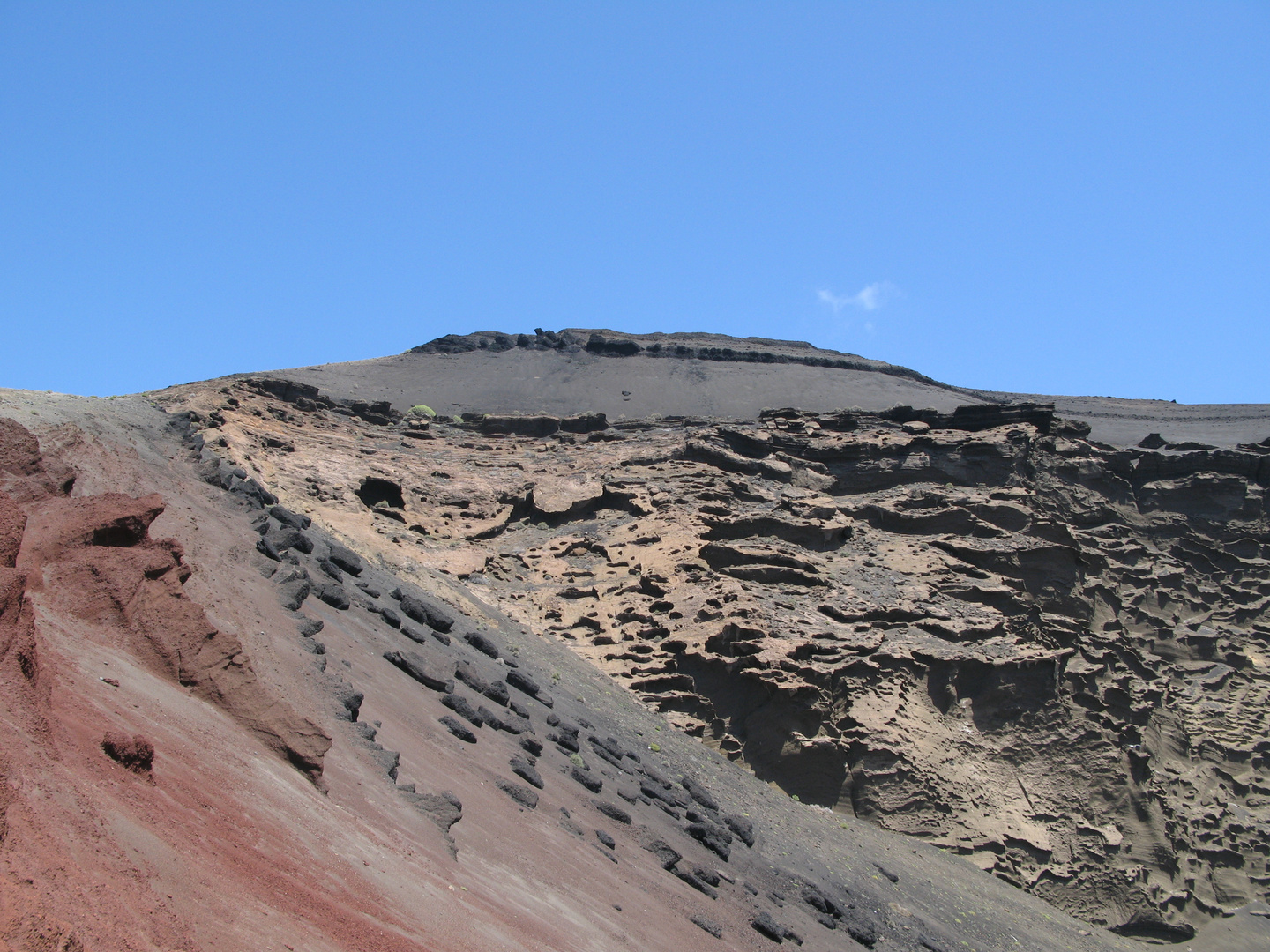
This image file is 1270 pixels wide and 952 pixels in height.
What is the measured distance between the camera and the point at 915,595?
72.0 ft

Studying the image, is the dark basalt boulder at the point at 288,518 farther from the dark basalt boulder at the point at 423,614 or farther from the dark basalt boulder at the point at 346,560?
the dark basalt boulder at the point at 423,614

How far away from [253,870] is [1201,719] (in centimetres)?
2746

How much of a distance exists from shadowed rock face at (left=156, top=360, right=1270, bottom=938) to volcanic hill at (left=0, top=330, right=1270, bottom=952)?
0.10 meters


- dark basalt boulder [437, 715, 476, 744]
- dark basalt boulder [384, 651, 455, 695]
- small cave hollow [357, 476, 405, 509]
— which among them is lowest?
dark basalt boulder [437, 715, 476, 744]

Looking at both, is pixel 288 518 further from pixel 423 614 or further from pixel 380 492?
pixel 380 492

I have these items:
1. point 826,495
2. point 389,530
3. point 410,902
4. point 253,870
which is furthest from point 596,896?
point 826,495

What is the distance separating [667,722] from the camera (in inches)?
712

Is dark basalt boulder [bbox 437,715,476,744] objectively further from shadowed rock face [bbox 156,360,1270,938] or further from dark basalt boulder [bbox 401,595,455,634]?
shadowed rock face [bbox 156,360,1270,938]

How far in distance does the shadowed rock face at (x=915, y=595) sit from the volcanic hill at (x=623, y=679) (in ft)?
0.34

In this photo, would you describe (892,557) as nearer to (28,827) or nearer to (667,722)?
(667,722)

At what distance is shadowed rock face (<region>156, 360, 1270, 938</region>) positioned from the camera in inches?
734

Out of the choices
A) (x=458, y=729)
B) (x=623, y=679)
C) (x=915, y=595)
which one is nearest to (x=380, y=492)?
(x=623, y=679)

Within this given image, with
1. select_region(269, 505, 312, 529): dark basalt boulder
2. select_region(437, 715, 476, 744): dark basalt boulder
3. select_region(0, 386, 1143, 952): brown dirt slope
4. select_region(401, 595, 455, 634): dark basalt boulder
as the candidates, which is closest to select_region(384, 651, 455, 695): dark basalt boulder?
select_region(0, 386, 1143, 952): brown dirt slope

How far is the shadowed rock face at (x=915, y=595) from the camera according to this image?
18641mm
